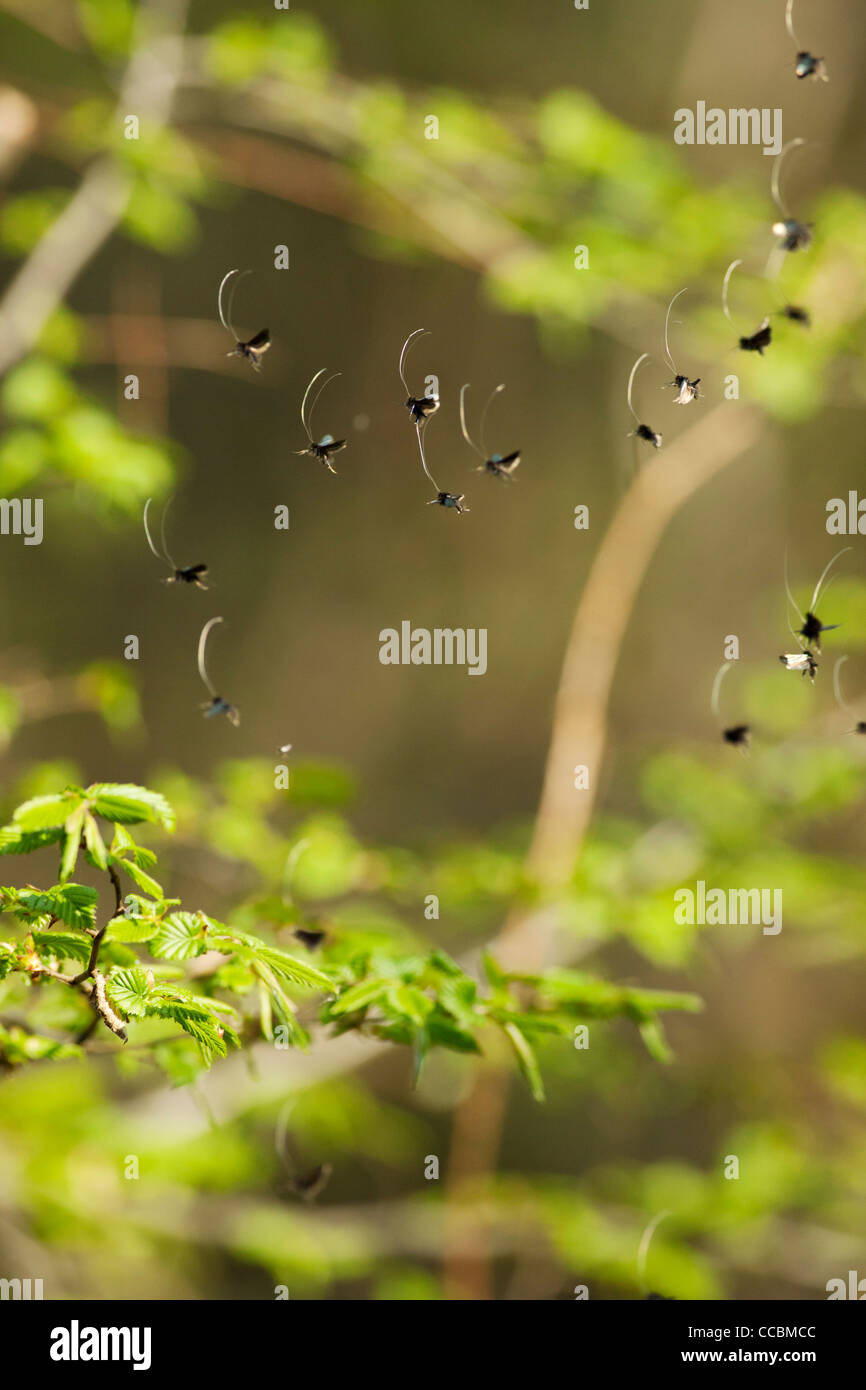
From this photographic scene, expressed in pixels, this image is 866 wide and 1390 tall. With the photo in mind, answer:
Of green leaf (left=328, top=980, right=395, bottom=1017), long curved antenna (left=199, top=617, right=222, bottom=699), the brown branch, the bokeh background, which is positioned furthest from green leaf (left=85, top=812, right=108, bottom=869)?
the brown branch

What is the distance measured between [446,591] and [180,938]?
123cm

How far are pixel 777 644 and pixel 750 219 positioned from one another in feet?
2.28

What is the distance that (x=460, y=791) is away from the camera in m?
1.70

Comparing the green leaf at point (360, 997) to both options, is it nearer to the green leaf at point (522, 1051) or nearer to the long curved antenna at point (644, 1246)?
the green leaf at point (522, 1051)

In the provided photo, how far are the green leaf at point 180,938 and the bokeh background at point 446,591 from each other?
0.53 m

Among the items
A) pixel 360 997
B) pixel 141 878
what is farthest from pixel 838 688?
pixel 141 878

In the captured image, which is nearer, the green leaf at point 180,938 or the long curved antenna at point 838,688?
the green leaf at point 180,938

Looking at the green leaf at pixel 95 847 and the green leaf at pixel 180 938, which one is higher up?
the green leaf at pixel 95 847

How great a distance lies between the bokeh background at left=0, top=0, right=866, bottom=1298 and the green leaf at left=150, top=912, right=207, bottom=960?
0.53m

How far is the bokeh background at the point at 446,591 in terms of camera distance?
122cm

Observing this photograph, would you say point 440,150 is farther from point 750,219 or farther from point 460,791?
point 460,791

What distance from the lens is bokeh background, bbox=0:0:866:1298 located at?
1.22 m

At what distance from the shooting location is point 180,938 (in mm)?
507

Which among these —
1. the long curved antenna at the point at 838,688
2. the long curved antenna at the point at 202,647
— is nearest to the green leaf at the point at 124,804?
the long curved antenna at the point at 202,647
